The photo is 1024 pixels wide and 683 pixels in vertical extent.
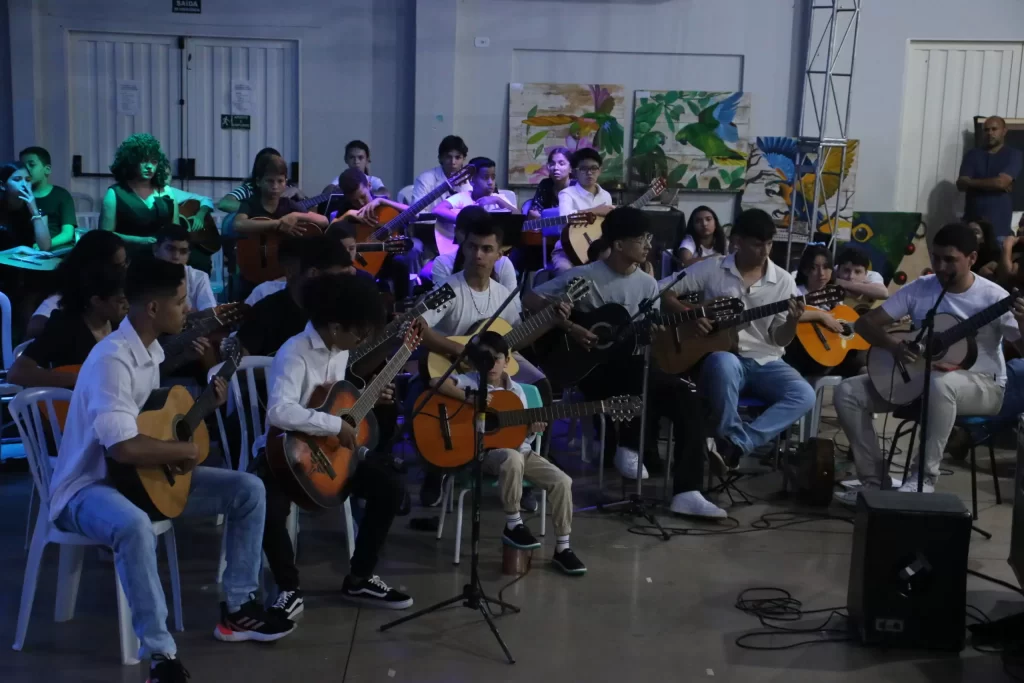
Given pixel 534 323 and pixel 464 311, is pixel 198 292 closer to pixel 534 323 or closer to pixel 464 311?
pixel 464 311

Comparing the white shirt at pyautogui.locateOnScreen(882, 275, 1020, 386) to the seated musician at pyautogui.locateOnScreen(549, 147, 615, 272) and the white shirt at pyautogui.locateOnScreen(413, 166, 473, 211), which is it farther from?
the white shirt at pyautogui.locateOnScreen(413, 166, 473, 211)

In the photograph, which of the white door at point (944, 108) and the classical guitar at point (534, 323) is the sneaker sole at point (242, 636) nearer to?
the classical guitar at point (534, 323)

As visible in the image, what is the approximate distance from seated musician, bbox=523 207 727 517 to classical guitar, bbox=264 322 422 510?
5.05ft

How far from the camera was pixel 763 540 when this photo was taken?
4.85 meters

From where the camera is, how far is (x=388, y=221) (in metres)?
7.19

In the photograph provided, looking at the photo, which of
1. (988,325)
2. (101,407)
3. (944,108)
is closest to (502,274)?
(988,325)

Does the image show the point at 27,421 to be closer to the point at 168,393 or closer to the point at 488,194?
the point at 168,393

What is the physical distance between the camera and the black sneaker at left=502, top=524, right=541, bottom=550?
4.23 m

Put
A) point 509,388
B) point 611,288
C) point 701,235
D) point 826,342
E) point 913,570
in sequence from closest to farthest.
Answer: point 913,570 → point 509,388 → point 611,288 → point 826,342 → point 701,235

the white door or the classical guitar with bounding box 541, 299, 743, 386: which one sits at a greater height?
the white door

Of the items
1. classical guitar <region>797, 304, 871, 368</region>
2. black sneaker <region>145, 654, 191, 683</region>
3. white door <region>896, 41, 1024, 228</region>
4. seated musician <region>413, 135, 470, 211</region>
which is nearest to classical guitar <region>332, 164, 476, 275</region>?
seated musician <region>413, 135, 470, 211</region>

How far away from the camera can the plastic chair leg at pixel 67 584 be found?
370cm

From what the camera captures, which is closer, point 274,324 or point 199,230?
point 274,324

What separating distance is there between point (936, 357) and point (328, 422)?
311cm
